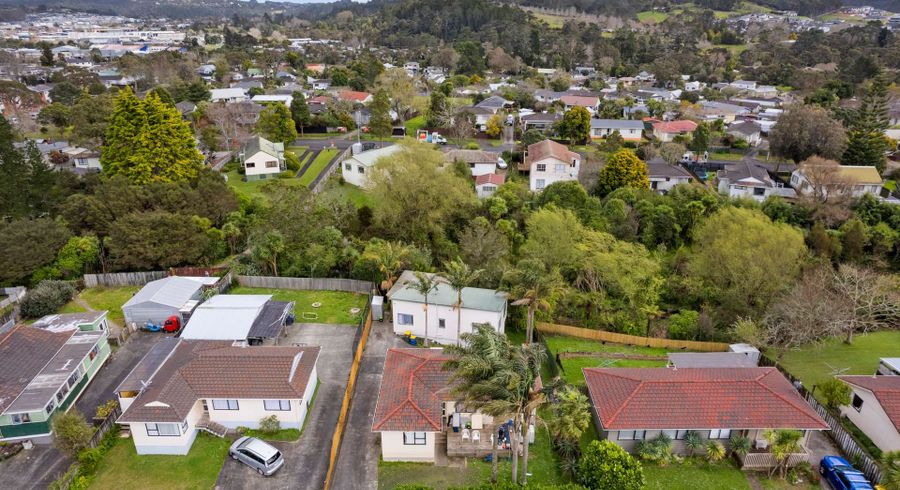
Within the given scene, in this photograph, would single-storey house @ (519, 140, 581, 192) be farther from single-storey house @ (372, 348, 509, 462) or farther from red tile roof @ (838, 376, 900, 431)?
single-storey house @ (372, 348, 509, 462)

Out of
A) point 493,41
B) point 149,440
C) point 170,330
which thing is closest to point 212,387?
A: point 149,440

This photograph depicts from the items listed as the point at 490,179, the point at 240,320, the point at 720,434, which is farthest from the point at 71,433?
the point at 490,179

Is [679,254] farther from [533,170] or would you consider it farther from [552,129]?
[552,129]

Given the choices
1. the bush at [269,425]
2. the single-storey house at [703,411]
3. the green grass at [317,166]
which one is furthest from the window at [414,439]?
the green grass at [317,166]

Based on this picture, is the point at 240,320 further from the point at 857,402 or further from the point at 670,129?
the point at 670,129

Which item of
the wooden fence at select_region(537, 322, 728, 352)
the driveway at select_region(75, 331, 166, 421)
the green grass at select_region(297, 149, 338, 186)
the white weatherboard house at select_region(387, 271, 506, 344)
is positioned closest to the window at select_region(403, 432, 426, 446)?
the white weatherboard house at select_region(387, 271, 506, 344)

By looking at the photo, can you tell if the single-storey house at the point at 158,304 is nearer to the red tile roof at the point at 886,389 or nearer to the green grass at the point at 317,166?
the green grass at the point at 317,166

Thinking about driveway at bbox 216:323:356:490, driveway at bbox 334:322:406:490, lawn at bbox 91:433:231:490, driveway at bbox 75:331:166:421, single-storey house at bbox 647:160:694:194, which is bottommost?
driveway at bbox 334:322:406:490

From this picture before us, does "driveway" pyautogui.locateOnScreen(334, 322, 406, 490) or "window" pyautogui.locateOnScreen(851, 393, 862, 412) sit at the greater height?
"window" pyautogui.locateOnScreen(851, 393, 862, 412)

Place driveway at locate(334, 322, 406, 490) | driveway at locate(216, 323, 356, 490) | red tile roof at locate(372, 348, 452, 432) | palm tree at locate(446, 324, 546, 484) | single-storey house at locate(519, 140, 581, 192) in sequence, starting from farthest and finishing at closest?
single-storey house at locate(519, 140, 581, 192), red tile roof at locate(372, 348, 452, 432), driveway at locate(334, 322, 406, 490), driveway at locate(216, 323, 356, 490), palm tree at locate(446, 324, 546, 484)
